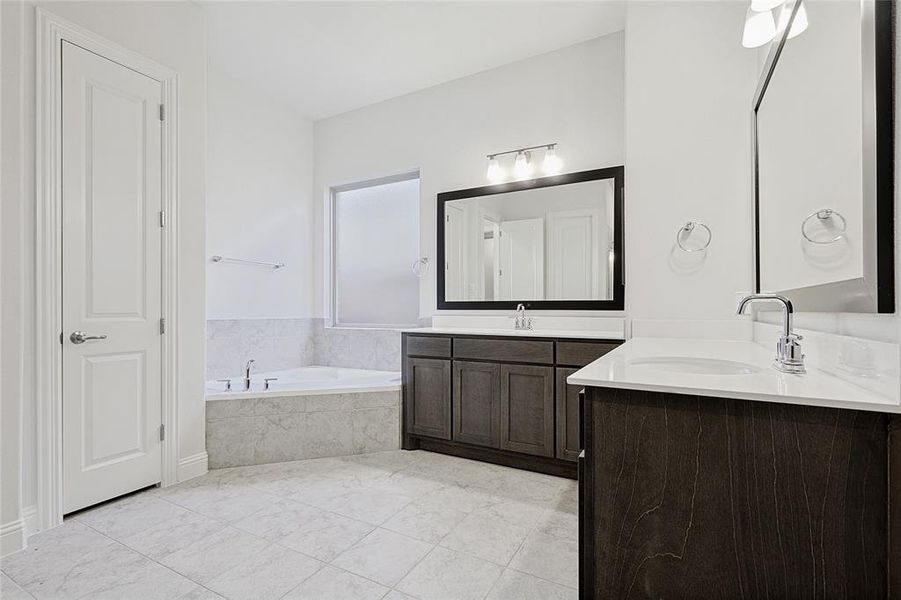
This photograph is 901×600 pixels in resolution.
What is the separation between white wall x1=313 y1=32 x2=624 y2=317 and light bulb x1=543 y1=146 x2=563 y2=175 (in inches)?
2.0

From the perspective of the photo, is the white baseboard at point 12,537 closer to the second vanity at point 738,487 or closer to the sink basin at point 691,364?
the second vanity at point 738,487

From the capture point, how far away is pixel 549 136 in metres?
3.21

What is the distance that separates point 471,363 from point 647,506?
6.34ft

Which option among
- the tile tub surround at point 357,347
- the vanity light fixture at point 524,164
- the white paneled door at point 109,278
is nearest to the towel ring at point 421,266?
the tile tub surround at point 357,347

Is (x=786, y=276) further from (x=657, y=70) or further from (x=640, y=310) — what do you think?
(x=657, y=70)

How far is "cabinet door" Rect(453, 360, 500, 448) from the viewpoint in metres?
2.82

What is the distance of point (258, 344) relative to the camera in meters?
3.74

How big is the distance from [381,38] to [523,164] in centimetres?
129

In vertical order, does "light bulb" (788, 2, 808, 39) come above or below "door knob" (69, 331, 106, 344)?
above

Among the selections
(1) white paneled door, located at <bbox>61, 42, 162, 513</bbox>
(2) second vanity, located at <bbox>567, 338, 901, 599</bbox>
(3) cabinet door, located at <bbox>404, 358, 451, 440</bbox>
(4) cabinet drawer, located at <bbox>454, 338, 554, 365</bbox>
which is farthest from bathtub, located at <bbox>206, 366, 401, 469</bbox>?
(2) second vanity, located at <bbox>567, 338, 901, 599</bbox>

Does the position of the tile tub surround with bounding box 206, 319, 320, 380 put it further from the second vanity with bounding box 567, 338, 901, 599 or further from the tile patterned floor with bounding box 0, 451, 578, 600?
the second vanity with bounding box 567, 338, 901, 599

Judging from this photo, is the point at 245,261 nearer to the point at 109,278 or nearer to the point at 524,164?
the point at 109,278

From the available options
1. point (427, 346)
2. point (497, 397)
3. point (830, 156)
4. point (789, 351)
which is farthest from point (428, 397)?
point (830, 156)

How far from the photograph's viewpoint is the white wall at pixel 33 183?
6.22 feet
